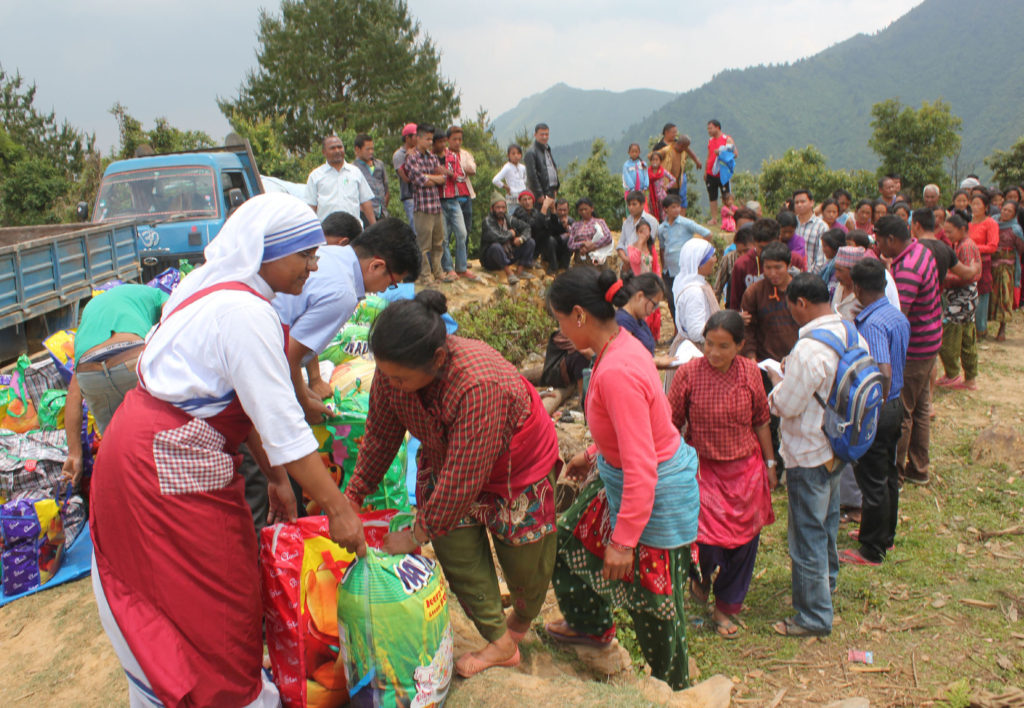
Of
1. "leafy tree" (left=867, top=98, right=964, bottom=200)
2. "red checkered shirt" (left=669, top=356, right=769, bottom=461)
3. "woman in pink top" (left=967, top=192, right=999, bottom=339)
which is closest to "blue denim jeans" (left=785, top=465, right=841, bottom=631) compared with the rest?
"red checkered shirt" (left=669, top=356, right=769, bottom=461)

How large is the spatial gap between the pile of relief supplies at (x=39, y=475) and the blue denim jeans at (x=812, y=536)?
3831 mm

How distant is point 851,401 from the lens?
3.39 meters

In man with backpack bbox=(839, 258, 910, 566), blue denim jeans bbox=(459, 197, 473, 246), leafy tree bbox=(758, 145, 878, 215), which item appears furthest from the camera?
leafy tree bbox=(758, 145, 878, 215)

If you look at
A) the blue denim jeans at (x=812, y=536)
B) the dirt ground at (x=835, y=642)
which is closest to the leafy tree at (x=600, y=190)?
the dirt ground at (x=835, y=642)

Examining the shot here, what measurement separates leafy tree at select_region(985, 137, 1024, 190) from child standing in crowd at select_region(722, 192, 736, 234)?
7.88 metres

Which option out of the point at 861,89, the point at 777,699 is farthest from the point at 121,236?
the point at 861,89

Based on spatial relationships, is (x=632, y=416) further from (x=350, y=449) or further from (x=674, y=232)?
(x=674, y=232)

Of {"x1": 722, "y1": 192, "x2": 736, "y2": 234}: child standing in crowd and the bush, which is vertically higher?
{"x1": 722, "y1": 192, "x2": 736, "y2": 234}: child standing in crowd

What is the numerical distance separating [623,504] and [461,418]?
0.69 meters

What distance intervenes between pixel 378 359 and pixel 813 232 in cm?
649

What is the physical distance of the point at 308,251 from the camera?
215 centimetres

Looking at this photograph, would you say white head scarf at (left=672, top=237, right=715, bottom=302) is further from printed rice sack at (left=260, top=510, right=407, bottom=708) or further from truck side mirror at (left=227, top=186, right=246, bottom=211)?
truck side mirror at (left=227, top=186, right=246, bottom=211)

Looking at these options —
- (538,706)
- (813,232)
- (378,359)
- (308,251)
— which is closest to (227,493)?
(378,359)

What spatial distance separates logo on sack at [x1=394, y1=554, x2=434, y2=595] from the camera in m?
2.28
